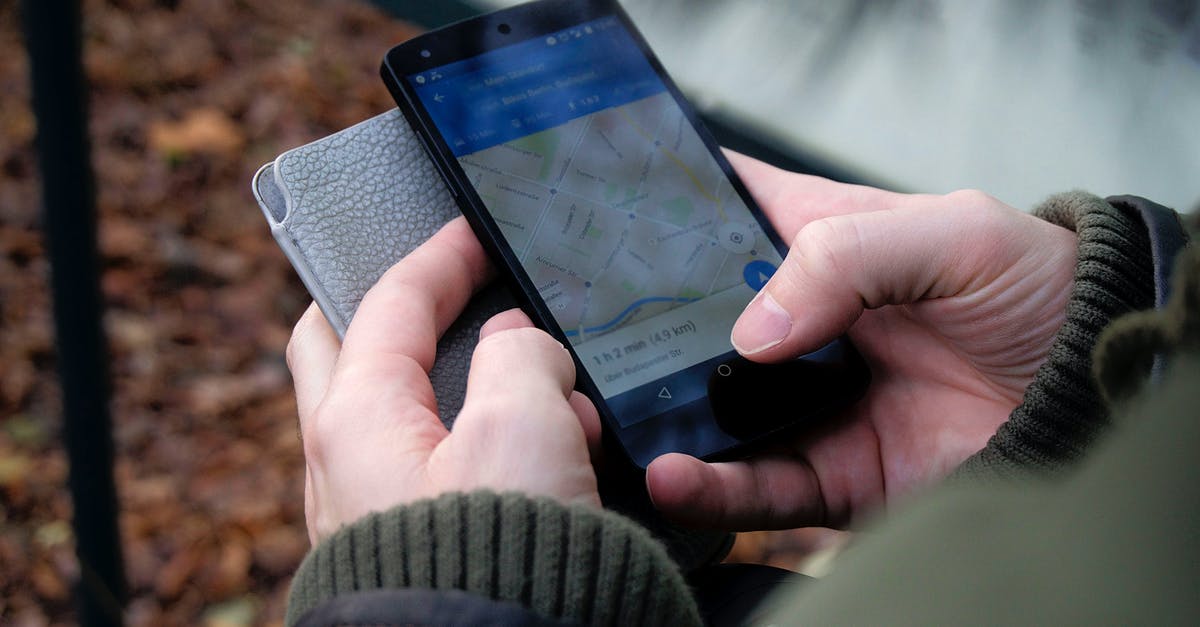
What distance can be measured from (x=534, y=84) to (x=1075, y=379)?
55cm

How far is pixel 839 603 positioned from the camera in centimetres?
33

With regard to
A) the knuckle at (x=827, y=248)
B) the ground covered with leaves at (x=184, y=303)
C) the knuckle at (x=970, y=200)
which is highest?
the knuckle at (x=970, y=200)

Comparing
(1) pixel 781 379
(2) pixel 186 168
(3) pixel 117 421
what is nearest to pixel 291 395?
(3) pixel 117 421

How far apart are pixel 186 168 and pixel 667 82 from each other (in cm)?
141

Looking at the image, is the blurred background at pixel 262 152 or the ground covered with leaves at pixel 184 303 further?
the ground covered with leaves at pixel 184 303

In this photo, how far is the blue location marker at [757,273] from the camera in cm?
101

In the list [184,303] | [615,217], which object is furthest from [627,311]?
[184,303]

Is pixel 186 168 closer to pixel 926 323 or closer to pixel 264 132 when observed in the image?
pixel 264 132

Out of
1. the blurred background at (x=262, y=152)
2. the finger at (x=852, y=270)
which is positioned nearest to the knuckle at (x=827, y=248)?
the finger at (x=852, y=270)

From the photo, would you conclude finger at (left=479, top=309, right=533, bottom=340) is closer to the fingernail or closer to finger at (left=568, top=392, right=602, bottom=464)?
finger at (left=568, top=392, right=602, bottom=464)

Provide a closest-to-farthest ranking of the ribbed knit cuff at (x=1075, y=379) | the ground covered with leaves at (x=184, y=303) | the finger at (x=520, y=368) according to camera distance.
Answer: the finger at (x=520, y=368) → the ribbed knit cuff at (x=1075, y=379) → the ground covered with leaves at (x=184, y=303)

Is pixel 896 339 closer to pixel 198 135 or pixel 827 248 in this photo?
pixel 827 248

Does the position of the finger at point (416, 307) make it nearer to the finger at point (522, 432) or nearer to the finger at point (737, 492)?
the finger at point (522, 432)

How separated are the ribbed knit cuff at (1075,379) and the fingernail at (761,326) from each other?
Result: 0.19m
